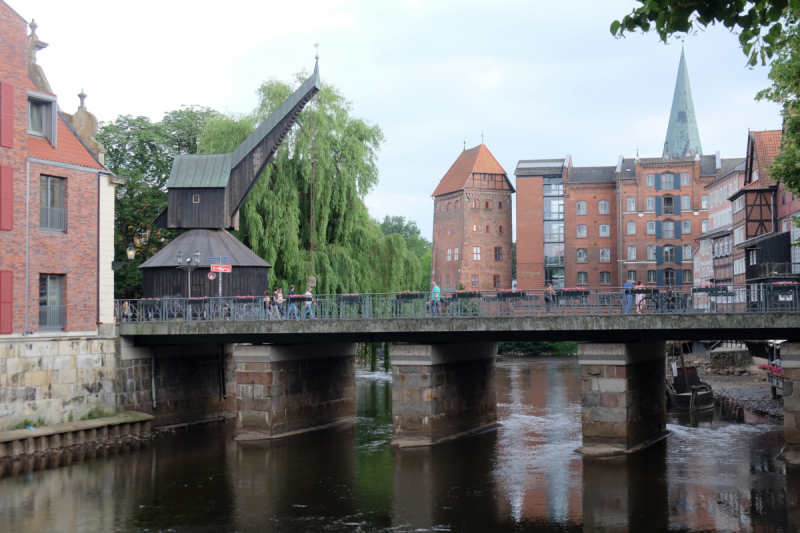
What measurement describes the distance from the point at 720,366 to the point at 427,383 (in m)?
37.9

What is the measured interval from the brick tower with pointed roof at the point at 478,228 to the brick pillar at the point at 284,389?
56309 millimetres

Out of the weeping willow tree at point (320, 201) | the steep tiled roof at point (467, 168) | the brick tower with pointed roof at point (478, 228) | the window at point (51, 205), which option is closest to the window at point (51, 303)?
the window at point (51, 205)

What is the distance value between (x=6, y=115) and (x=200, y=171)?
1023 cm

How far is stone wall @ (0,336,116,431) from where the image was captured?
86.3 feet

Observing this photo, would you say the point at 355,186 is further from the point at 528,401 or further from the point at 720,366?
the point at 720,366

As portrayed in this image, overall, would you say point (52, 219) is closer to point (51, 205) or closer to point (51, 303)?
point (51, 205)

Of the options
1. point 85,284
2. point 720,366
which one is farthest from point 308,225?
point 720,366

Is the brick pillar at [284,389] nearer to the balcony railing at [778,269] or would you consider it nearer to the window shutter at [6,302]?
the window shutter at [6,302]

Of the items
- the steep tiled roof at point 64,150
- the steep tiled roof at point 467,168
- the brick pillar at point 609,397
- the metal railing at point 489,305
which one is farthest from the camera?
the steep tiled roof at point 467,168

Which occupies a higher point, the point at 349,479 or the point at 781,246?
the point at 781,246

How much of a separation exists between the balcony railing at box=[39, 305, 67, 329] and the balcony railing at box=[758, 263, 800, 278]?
33.4 metres

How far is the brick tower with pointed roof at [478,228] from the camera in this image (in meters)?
89.6

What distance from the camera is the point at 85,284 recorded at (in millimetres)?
29406

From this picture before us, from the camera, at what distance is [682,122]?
106 m
